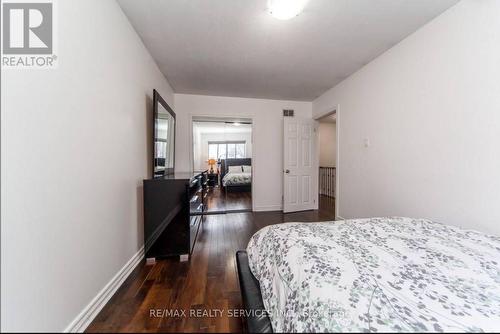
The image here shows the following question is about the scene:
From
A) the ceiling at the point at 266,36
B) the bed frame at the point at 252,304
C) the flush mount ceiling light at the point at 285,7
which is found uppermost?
the ceiling at the point at 266,36

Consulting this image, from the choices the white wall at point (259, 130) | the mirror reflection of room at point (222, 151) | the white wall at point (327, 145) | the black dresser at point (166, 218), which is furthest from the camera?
the mirror reflection of room at point (222, 151)

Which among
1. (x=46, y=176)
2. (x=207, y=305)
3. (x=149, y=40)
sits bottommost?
(x=207, y=305)

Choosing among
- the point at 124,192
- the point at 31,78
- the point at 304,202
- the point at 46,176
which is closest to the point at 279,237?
the point at 46,176

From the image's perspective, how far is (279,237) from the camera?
1209 mm

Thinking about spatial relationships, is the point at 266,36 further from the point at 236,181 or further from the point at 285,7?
the point at 236,181

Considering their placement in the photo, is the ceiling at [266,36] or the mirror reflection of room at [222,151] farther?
the mirror reflection of room at [222,151]

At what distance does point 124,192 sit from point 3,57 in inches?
42.2

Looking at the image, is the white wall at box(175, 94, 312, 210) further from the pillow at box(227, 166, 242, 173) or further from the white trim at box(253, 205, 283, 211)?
the pillow at box(227, 166, 242, 173)

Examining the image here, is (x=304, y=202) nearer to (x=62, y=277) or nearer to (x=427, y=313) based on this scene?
(x=427, y=313)

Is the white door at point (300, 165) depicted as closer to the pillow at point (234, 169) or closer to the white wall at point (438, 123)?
the white wall at point (438, 123)

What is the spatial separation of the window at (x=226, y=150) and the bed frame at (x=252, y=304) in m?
6.15

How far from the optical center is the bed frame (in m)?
0.84

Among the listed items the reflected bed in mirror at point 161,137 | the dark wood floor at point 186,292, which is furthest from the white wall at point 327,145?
the reflected bed in mirror at point 161,137

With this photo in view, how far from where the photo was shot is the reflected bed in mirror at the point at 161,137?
2.03m
